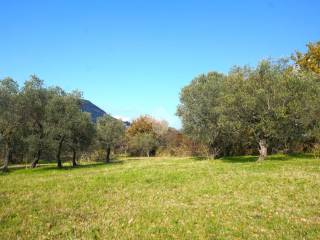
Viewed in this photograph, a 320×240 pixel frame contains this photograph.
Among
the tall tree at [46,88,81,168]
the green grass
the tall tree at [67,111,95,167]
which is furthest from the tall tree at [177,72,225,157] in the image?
the green grass

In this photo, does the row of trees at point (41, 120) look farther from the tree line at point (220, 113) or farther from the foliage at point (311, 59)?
the foliage at point (311, 59)

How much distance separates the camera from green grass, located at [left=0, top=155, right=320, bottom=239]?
8.87 metres

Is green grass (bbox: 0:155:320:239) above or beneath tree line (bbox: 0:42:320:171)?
beneath

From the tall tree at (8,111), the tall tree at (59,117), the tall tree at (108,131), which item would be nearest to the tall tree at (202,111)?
the tall tree at (59,117)

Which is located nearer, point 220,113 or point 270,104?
point 270,104

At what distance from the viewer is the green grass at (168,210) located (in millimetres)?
8867

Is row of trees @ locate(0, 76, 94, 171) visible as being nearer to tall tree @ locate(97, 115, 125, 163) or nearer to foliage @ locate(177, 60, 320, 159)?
tall tree @ locate(97, 115, 125, 163)

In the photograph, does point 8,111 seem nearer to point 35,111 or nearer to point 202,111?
point 35,111

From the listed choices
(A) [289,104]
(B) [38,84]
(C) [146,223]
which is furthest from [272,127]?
(B) [38,84]

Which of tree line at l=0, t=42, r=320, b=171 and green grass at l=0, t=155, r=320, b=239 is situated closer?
green grass at l=0, t=155, r=320, b=239

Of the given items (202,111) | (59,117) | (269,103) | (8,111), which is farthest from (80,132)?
(269,103)

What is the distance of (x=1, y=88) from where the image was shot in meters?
35.6

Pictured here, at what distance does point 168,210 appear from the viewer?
37.2ft

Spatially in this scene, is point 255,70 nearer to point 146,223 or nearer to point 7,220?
point 146,223
